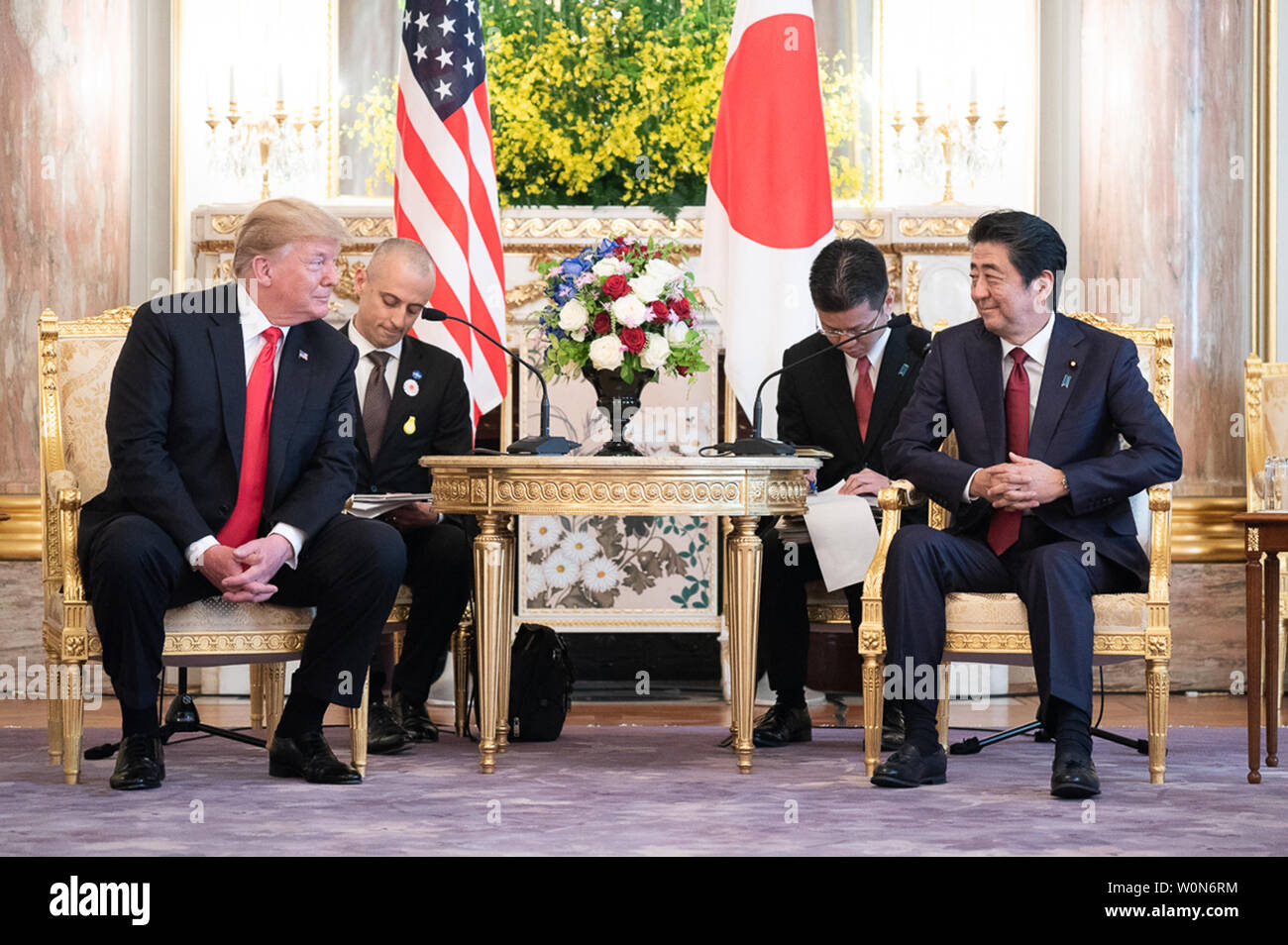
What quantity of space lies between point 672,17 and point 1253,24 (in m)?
2.36

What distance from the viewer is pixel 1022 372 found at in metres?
3.89

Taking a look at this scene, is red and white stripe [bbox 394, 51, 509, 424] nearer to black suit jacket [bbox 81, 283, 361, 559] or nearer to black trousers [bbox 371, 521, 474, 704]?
black trousers [bbox 371, 521, 474, 704]

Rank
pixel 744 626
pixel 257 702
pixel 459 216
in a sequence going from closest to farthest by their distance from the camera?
pixel 744 626 < pixel 257 702 < pixel 459 216

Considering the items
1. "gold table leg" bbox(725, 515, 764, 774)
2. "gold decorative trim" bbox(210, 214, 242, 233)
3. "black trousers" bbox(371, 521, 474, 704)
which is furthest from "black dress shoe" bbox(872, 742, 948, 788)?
"gold decorative trim" bbox(210, 214, 242, 233)

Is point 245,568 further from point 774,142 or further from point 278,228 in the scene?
point 774,142

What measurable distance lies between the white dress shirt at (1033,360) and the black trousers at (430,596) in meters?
1.57

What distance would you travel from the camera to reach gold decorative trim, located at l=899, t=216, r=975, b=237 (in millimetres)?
6133

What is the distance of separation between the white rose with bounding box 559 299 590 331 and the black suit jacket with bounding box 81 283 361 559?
0.64m

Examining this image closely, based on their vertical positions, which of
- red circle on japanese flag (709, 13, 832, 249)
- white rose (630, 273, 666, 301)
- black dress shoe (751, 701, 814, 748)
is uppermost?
red circle on japanese flag (709, 13, 832, 249)

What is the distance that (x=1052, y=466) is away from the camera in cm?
378

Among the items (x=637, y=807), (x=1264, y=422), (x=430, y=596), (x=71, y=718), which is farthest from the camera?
(x=1264, y=422)

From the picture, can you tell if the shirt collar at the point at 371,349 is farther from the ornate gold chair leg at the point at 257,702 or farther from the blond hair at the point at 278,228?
the ornate gold chair leg at the point at 257,702

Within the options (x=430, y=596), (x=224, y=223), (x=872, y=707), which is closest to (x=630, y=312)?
(x=430, y=596)

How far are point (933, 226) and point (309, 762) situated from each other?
3607 millimetres
